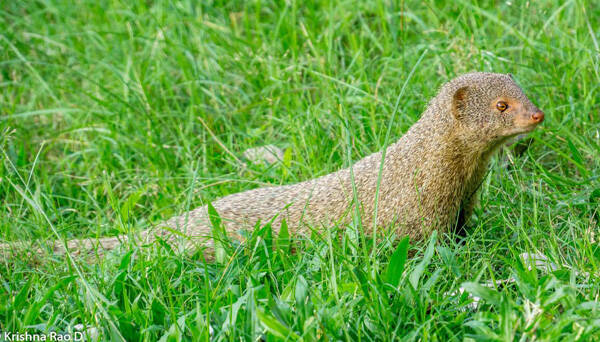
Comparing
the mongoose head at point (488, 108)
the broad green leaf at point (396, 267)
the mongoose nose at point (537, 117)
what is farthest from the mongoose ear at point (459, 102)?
the broad green leaf at point (396, 267)

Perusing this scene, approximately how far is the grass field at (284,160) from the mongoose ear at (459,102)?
350 mm


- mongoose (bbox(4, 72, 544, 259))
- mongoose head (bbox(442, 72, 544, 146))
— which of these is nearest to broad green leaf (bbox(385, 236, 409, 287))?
mongoose (bbox(4, 72, 544, 259))

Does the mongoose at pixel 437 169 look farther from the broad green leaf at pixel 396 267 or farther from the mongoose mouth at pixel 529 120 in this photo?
the broad green leaf at pixel 396 267

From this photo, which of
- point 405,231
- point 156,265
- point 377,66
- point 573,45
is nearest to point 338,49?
point 377,66

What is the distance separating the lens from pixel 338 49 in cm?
416

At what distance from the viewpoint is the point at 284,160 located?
11.4 ft

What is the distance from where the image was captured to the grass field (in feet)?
7.04

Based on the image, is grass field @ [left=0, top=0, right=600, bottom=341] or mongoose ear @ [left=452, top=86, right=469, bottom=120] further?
mongoose ear @ [left=452, top=86, right=469, bottom=120]

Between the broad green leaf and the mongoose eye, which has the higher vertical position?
the mongoose eye

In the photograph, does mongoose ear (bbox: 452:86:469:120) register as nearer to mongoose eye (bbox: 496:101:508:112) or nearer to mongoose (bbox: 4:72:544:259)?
mongoose (bbox: 4:72:544:259)

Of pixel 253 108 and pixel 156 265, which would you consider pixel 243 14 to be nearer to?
pixel 253 108

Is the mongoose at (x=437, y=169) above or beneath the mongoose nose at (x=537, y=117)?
beneath

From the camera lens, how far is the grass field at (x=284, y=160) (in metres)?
2.14

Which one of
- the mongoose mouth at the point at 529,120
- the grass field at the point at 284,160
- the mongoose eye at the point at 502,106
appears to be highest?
the mongoose eye at the point at 502,106
